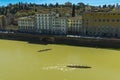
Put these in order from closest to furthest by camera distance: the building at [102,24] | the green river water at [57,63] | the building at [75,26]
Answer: the green river water at [57,63] → the building at [102,24] → the building at [75,26]

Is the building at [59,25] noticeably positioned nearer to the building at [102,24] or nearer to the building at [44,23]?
the building at [44,23]

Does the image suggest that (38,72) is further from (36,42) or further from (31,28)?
(31,28)

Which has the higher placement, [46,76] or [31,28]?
[31,28]

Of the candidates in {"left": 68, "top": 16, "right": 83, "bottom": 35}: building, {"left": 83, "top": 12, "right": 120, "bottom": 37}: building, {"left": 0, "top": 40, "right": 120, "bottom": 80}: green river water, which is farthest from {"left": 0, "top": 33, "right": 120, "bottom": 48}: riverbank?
{"left": 68, "top": 16, "right": 83, "bottom": 35}: building

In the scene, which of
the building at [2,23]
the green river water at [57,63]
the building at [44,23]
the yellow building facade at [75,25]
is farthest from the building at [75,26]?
the building at [2,23]

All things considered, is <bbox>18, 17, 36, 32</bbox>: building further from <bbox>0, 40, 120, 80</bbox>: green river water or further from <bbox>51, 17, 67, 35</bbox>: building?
<bbox>0, 40, 120, 80</bbox>: green river water

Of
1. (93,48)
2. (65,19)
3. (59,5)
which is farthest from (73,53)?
(59,5)
